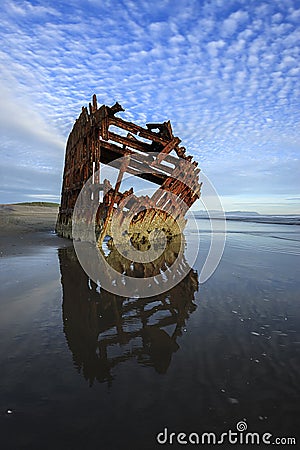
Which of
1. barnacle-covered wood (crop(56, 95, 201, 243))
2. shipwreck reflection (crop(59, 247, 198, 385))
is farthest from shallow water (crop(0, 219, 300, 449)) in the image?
barnacle-covered wood (crop(56, 95, 201, 243))

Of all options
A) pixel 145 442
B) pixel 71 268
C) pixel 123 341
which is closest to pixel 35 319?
pixel 123 341

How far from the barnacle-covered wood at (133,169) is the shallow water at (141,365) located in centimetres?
502

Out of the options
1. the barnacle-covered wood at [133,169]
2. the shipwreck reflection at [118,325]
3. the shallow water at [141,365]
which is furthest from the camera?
the barnacle-covered wood at [133,169]

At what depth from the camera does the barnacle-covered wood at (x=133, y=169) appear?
29.0 feet

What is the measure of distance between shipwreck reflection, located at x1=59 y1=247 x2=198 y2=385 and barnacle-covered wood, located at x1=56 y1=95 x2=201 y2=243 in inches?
177

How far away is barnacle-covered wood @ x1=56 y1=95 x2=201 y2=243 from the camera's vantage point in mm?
8828

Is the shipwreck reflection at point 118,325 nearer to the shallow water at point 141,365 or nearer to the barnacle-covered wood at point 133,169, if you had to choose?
the shallow water at point 141,365

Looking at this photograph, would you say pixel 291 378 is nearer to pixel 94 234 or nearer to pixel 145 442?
pixel 145 442

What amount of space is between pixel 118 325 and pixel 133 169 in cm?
726

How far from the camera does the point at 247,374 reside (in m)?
2.22

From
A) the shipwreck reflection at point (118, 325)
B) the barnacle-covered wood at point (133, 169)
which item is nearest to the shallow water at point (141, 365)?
the shipwreck reflection at point (118, 325)

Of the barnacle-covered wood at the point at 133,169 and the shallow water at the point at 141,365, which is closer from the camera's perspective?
the shallow water at the point at 141,365

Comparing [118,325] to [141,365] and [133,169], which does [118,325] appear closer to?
[141,365]

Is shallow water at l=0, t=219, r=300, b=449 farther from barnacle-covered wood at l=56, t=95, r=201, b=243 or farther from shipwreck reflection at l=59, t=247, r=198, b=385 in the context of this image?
barnacle-covered wood at l=56, t=95, r=201, b=243
